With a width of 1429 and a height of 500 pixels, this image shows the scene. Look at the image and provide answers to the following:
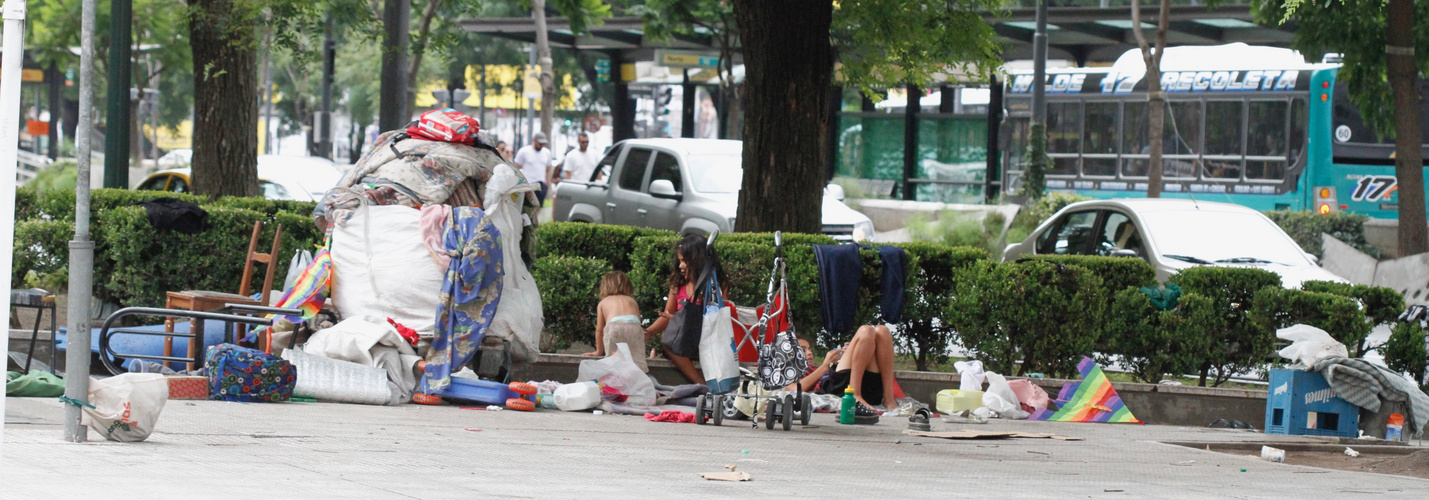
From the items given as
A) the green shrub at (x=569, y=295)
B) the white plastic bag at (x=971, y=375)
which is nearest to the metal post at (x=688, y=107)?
the green shrub at (x=569, y=295)

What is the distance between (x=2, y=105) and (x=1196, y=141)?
22555mm

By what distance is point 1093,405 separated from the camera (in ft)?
32.9

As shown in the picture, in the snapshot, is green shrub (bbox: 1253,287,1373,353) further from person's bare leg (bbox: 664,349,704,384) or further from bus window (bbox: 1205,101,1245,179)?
bus window (bbox: 1205,101,1245,179)

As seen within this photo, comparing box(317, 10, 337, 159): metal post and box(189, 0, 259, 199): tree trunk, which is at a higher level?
box(317, 10, 337, 159): metal post

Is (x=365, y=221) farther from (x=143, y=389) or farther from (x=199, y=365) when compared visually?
(x=143, y=389)

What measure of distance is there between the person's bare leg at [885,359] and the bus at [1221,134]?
41.0ft

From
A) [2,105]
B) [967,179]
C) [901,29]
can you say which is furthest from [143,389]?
[967,179]

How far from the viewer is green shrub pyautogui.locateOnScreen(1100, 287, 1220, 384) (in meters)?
10.5

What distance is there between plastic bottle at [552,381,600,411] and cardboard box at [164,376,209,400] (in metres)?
1.99

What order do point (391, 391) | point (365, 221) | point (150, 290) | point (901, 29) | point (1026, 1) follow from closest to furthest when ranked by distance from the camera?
point (391, 391) → point (365, 221) → point (150, 290) → point (901, 29) → point (1026, 1)

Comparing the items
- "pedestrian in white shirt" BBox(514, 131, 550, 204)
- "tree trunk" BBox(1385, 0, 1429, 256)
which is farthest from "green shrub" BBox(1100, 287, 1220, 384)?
"pedestrian in white shirt" BBox(514, 131, 550, 204)

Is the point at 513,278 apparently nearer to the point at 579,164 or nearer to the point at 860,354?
the point at 860,354

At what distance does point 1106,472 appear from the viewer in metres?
7.23

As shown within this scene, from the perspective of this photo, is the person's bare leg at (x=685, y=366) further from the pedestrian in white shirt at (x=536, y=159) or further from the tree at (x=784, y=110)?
the pedestrian in white shirt at (x=536, y=159)
